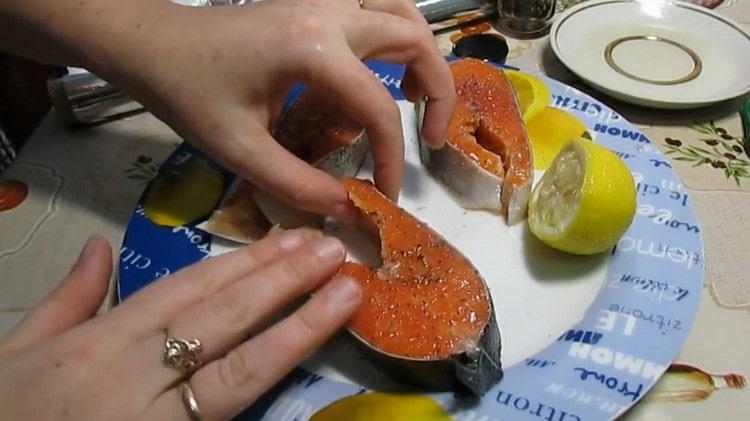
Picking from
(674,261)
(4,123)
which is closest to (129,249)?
(674,261)

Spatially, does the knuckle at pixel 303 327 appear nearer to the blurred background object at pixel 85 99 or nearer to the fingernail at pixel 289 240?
the fingernail at pixel 289 240

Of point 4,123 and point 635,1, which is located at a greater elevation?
point 635,1

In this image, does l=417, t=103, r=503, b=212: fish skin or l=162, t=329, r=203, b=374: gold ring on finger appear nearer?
l=162, t=329, r=203, b=374: gold ring on finger

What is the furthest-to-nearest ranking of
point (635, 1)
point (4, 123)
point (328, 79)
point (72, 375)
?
point (4, 123) < point (635, 1) < point (328, 79) < point (72, 375)

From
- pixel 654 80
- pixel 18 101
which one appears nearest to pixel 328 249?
pixel 654 80

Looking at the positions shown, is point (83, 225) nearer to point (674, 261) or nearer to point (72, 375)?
point (72, 375)

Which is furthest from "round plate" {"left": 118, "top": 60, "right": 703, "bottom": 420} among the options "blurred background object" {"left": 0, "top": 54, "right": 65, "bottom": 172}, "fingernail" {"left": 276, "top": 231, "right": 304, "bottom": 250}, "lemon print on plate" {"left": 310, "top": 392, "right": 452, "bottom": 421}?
"blurred background object" {"left": 0, "top": 54, "right": 65, "bottom": 172}

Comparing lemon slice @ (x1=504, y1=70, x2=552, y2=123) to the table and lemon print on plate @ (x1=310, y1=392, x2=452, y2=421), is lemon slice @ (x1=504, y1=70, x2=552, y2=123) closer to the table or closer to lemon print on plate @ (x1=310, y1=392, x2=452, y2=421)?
the table
